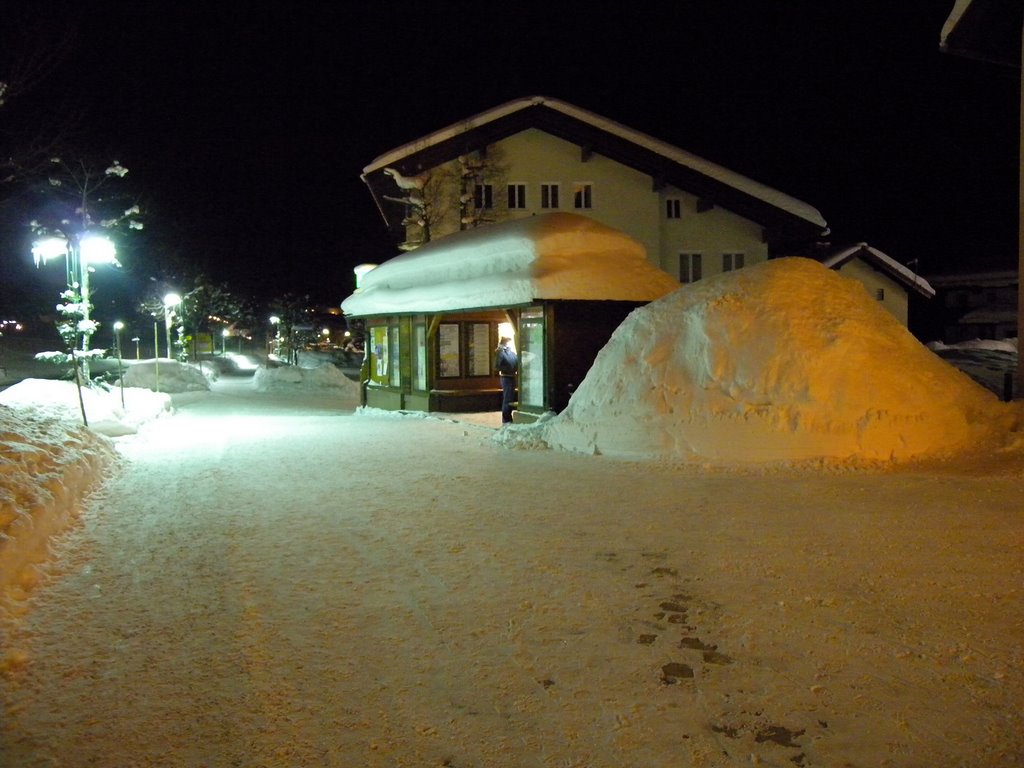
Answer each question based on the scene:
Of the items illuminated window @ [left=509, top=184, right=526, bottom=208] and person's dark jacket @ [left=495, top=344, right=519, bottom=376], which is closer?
person's dark jacket @ [left=495, top=344, right=519, bottom=376]

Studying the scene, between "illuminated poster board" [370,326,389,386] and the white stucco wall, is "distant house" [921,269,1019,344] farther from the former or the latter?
"illuminated poster board" [370,326,389,386]

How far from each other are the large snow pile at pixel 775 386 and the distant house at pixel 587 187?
18.6 m

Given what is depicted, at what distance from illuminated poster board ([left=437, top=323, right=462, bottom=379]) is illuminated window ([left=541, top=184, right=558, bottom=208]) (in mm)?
13908

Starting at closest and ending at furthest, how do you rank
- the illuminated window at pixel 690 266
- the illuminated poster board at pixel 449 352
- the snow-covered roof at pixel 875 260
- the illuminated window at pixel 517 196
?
1. the illuminated poster board at pixel 449 352
2. the illuminated window at pixel 517 196
3. the illuminated window at pixel 690 266
4. the snow-covered roof at pixel 875 260

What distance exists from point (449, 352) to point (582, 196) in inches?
587

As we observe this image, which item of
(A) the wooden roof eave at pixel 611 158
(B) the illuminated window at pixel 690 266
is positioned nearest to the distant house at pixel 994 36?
(A) the wooden roof eave at pixel 611 158

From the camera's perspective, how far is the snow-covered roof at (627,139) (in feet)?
99.4

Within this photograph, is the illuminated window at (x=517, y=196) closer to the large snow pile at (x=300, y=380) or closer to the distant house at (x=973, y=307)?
the large snow pile at (x=300, y=380)

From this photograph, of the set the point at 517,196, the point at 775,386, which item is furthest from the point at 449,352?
the point at 517,196

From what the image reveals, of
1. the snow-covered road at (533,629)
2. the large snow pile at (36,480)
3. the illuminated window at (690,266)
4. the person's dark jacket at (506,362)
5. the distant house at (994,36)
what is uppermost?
the distant house at (994,36)

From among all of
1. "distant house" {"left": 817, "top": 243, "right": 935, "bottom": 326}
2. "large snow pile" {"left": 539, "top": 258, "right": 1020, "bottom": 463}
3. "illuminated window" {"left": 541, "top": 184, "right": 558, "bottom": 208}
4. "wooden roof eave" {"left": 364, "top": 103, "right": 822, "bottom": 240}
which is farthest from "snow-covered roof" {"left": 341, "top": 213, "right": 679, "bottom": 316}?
"distant house" {"left": 817, "top": 243, "right": 935, "bottom": 326}

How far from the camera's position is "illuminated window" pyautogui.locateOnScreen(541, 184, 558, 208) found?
1267 inches

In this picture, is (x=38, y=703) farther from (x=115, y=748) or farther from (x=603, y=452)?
(x=603, y=452)

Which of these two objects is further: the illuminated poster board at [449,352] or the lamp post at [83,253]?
the illuminated poster board at [449,352]
